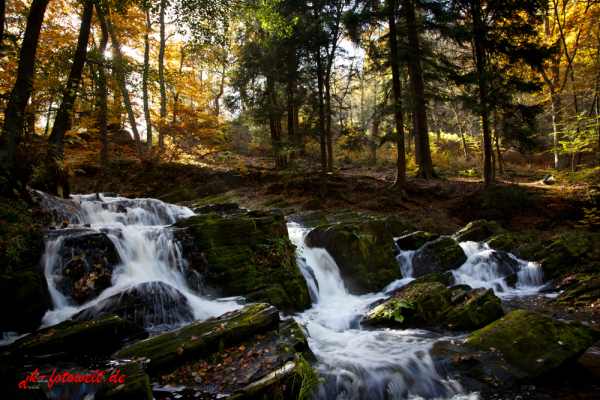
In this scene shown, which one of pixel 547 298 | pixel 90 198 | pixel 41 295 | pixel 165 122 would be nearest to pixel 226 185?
pixel 165 122

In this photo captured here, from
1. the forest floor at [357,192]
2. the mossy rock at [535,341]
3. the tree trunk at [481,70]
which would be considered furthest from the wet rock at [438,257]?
the tree trunk at [481,70]

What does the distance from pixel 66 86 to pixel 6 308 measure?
6646mm

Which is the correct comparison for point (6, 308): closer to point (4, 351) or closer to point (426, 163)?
point (4, 351)

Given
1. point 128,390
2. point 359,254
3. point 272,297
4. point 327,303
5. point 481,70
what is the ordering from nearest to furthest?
point 128,390, point 272,297, point 327,303, point 359,254, point 481,70

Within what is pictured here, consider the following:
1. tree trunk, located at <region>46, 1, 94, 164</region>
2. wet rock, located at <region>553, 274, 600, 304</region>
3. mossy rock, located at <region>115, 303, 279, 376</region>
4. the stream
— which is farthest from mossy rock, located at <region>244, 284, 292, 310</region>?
tree trunk, located at <region>46, 1, 94, 164</region>

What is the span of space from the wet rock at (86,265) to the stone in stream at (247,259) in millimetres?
1625

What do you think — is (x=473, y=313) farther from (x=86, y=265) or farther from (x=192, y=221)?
(x=86, y=265)

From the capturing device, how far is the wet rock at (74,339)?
4105 mm

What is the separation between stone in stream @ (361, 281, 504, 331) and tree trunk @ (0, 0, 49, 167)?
9.35 meters

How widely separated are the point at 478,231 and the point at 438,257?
258 centimetres

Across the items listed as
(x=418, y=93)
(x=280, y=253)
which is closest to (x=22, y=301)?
(x=280, y=253)

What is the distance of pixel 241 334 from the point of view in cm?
452

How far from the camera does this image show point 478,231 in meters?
11.2

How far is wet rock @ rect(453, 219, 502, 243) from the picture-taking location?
11.1m
